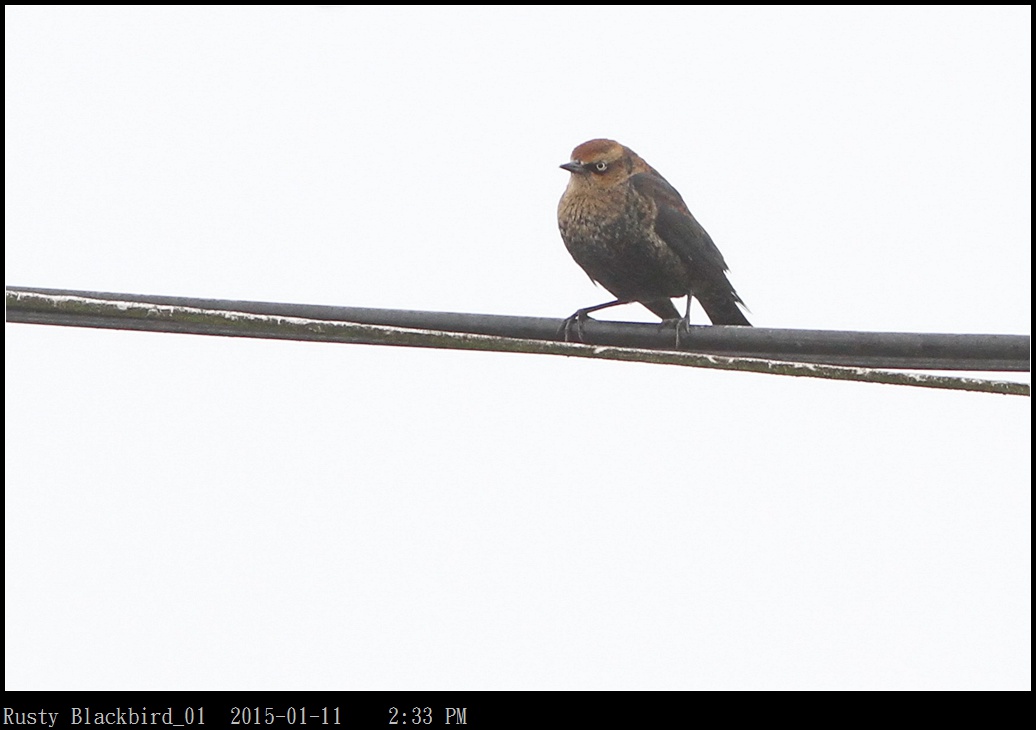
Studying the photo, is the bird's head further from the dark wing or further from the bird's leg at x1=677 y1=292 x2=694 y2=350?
the bird's leg at x1=677 y1=292 x2=694 y2=350

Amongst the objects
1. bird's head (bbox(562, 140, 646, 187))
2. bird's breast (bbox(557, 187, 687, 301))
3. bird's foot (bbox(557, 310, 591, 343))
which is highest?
bird's head (bbox(562, 140, 646, 187))

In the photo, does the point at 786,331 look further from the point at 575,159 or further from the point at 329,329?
the point at 575,159

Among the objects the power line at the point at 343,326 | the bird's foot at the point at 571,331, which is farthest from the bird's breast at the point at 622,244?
the power line at the point at 343,326

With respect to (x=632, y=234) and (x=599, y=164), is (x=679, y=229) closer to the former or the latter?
(x=632, y=234)

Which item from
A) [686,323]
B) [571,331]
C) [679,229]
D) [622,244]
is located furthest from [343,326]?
[679,229]

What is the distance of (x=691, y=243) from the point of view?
6418 mm

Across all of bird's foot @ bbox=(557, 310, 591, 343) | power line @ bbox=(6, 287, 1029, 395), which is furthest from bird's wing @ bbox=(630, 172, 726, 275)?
power line @ bbox=(6, 287, 1029, 395)

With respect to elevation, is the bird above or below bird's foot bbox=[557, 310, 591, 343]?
above

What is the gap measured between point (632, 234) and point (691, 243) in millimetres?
266

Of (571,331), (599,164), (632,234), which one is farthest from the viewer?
(599,164)

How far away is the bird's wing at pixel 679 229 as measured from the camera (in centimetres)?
639

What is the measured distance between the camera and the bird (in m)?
6.38

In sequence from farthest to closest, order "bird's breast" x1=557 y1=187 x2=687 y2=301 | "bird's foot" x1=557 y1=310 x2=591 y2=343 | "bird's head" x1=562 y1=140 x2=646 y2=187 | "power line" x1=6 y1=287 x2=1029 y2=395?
"bird's head" x1=562 y1=140 x2=646 y2=187 < "bird's breast" x1=557 y1=187 x2=687 y2=301 < "bird's foot" x1=557 y1=310 x2=591 y2=343 < "power line" x1=6 y1=287 x2=1029 y2=395

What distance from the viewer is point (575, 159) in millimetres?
6523
